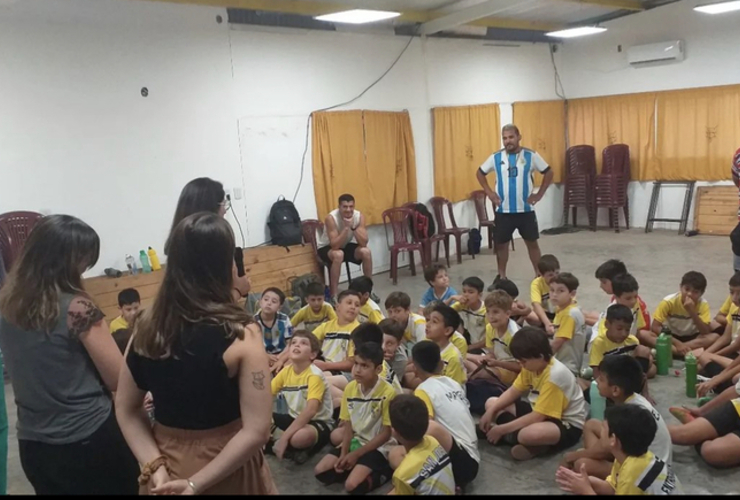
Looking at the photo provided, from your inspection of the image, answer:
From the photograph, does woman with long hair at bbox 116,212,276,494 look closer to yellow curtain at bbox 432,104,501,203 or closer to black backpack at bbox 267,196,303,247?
black backpack at bbox 267,196,303,247

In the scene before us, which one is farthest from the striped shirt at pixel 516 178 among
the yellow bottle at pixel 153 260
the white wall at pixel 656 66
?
the white wall at pixel 656 66

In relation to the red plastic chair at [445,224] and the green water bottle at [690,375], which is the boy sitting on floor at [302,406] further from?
the red plastic chair at [445,224]

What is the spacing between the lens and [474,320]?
4.94m

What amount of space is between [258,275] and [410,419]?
475 cm

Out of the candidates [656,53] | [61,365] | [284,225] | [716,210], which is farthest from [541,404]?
[656,53]

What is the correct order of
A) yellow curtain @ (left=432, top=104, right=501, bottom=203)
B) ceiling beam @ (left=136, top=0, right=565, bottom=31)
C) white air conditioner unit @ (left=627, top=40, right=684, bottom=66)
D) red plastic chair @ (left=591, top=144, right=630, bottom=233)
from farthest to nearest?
red plastic chair @ (left=591, top=144, right=630, bottom=233) → white air conditioner unit @ (left=627, top=40, right=684, bottom=66) → yellow curtain @ (left=432, top=104, right=501, bottom=203) → ceiling beam @ (left=136, top=0, right=565, bottom=31)

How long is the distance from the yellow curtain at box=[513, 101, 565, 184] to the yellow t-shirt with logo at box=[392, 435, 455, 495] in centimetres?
876

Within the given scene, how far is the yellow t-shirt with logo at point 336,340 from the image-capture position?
14.9 feet

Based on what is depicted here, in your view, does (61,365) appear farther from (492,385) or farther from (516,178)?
(516,178)

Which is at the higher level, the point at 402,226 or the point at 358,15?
the point at 358,15

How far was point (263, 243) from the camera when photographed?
25.6ft

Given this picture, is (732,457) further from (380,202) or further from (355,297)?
(380,202)

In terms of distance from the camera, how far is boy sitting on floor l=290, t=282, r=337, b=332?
4.95 metres

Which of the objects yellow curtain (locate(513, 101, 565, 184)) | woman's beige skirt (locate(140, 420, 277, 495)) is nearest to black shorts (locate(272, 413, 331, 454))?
woman's beige skirt (locate(140, 420, 277, 495))
